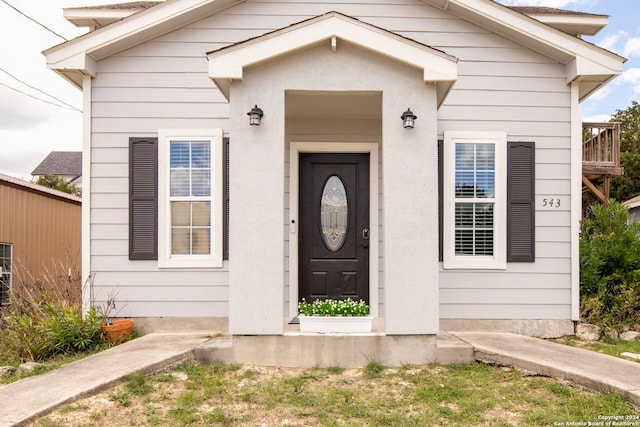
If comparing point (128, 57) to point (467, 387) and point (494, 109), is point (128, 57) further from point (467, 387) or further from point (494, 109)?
point (467, 387)

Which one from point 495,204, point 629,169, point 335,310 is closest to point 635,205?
point 629,169

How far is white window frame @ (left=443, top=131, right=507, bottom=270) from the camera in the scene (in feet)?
17.0

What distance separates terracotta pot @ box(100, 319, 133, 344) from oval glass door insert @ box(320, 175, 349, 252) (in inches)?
93.8

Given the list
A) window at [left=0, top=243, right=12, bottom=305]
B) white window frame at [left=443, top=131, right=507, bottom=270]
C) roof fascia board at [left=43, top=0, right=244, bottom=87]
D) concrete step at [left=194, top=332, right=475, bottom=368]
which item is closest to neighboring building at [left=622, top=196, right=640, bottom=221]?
white window frame at [left=443, top=131, right=507, bottom=270]

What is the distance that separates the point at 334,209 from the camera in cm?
561

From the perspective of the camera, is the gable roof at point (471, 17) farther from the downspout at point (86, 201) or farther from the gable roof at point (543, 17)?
the gable roof at point (543, 17)

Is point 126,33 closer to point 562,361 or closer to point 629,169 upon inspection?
point 562,361

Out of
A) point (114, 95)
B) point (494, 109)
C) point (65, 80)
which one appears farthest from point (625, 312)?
point (65, 80)

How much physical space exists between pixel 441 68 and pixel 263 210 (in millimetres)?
1958

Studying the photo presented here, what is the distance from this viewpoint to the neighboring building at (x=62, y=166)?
3430 cm

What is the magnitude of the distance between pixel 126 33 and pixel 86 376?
11.5ft

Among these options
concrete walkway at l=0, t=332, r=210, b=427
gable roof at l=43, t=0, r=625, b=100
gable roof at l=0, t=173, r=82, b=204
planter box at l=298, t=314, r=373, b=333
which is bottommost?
concrete walkway at l=0, t=332, r=210, b=427

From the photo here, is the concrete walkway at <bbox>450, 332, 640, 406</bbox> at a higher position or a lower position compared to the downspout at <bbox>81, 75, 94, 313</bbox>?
lower

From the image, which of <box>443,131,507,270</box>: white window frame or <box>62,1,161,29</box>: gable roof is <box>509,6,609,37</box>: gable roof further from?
<box>62,1,161,29</box>: gable roof
